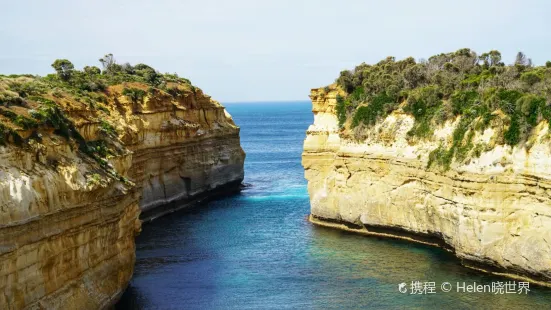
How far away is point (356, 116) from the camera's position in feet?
147

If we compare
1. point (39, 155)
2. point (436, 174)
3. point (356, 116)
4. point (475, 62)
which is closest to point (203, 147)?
point (356, 116)

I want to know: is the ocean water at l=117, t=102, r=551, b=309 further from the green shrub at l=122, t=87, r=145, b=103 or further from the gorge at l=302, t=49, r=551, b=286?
the green shrub at l=122, t=87, r=145, b=103

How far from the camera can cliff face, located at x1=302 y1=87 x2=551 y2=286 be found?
30.5m

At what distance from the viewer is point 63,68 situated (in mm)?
48125

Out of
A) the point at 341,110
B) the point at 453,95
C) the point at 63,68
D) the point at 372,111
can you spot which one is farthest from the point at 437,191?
→ the point at 63,68

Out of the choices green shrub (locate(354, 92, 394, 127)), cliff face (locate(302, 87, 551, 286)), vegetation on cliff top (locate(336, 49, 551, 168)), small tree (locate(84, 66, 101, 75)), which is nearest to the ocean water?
cliff face (locate(302, 87, 551, 286))

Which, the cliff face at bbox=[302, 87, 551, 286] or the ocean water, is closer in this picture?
the ocean water

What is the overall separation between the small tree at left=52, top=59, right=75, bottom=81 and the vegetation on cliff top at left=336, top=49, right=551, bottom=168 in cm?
1717

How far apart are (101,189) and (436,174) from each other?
1724cm

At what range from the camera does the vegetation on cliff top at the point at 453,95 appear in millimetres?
33375

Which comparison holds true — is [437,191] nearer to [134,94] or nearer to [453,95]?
[453,95]

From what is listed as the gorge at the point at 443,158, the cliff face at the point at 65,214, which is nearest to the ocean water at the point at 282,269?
the gorge at the point at 443,158

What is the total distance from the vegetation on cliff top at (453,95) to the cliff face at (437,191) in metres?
0.58

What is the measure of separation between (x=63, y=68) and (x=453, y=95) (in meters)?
24.5
